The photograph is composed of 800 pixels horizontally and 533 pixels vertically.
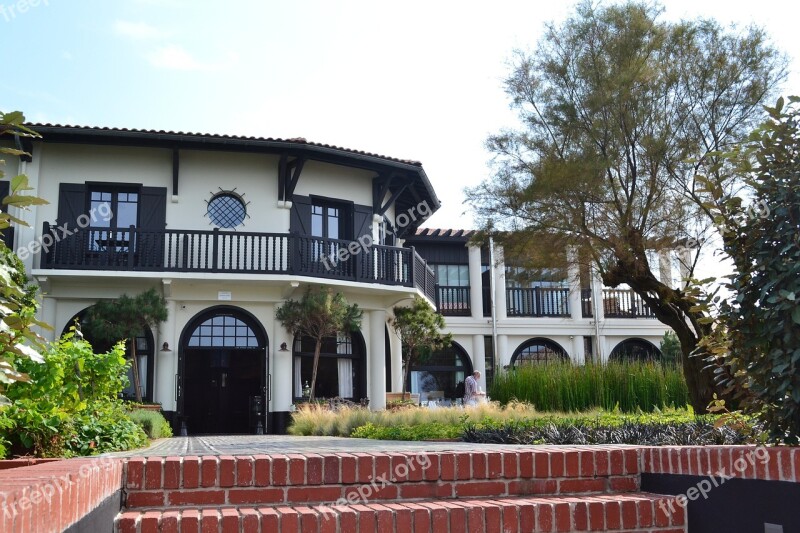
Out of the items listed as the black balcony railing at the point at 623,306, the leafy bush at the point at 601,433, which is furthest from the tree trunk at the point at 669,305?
the black balcony railing at the point at 623,306

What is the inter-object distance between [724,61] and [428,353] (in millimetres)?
11339

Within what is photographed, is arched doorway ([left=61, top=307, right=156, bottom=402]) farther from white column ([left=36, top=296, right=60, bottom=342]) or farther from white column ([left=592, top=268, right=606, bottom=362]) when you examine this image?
white column ([left=592, top=268, right=606, bottom=362])

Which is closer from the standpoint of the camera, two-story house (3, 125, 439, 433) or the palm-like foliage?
the palm-like foliage

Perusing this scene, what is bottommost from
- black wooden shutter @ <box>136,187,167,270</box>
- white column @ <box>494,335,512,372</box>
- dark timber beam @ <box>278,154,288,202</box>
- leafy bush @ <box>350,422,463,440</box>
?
leafy bush @ <box>350,422,463,440</box>

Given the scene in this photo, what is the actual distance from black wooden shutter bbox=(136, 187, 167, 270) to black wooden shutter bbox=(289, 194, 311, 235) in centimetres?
289

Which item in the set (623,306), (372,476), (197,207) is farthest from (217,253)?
(623,306)

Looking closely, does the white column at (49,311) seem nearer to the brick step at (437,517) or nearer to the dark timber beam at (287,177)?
the dark timber beam at (287,177)

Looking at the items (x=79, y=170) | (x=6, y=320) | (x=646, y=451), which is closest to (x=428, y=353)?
(x=79, y=170)

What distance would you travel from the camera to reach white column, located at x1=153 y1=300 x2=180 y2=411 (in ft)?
58.3

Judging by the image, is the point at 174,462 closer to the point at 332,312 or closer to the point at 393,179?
the point at 332,312

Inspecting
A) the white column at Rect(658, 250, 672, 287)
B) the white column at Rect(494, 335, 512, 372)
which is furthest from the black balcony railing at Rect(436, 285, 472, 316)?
the white column at Rect(658, 250, 672, 287)

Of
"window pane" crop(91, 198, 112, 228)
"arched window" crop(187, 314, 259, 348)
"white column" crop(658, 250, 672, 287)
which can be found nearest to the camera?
"white column" crop(658, 250, 672, 287)

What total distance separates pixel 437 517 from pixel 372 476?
430 millimetres

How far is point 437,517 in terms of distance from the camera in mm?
3529
